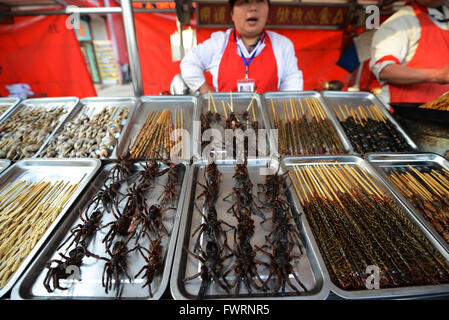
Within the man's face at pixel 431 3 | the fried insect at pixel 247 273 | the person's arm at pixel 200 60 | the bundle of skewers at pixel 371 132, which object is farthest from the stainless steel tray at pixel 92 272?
the man's face at pixel 431 3

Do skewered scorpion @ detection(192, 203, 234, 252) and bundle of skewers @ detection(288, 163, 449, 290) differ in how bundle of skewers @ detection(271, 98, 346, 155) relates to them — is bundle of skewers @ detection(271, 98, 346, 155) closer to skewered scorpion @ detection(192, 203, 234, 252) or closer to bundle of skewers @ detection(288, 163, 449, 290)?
bundle of skewers @ detection(288, 163, 449, 290)

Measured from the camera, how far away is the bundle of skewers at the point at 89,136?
2.60 meters

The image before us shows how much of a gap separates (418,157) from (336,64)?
619 cm

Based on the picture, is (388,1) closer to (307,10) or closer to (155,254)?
(307,10)

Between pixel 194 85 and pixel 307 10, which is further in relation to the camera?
pixel 307 10

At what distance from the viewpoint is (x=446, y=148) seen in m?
2.51

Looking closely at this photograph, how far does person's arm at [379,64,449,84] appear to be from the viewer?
10.3ft

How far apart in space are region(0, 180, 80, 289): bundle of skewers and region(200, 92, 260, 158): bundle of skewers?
153 centimetres

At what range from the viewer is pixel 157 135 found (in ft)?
9.35

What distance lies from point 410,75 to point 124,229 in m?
4.31

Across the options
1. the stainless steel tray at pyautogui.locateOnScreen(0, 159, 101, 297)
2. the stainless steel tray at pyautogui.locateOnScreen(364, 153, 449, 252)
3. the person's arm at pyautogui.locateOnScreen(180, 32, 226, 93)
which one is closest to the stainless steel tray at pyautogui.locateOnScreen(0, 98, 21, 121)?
the stainless steel tray at pyautogui.locateOnScreen(0, 159, 101, 297)

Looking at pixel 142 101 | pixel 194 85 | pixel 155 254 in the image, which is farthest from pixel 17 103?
pixel 155 254
